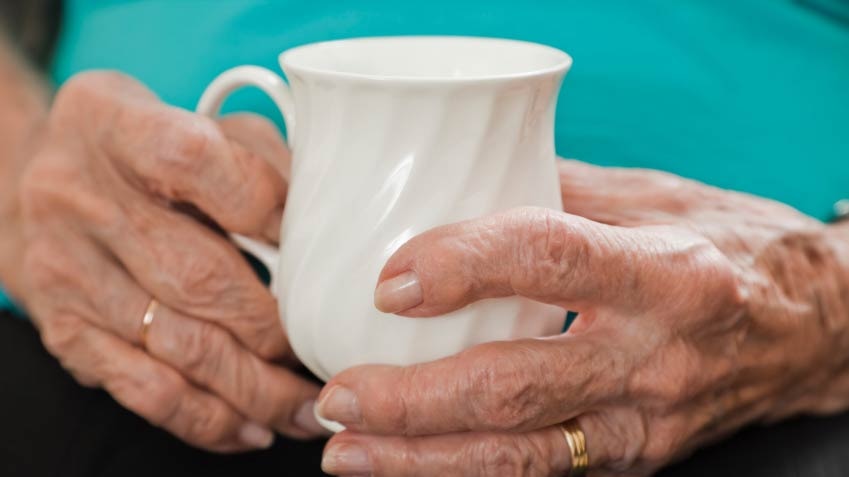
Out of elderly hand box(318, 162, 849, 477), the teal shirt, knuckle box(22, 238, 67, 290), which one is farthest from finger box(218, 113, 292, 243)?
elderly hand box(318, 162, 849, 477)

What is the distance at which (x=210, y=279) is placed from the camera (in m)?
0.64

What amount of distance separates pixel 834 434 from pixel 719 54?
365mm

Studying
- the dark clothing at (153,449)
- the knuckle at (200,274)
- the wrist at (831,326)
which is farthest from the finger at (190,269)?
the wrist at (831,326)

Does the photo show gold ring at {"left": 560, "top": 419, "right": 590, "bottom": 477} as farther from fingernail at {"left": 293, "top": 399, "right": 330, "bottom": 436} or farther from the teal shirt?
the teal shirt

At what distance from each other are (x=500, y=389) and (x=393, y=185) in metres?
0.14

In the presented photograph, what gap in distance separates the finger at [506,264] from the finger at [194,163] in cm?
17

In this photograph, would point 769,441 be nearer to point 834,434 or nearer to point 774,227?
point 834,434

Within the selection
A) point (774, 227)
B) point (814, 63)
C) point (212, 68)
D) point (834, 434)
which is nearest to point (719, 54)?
point (814, 63)

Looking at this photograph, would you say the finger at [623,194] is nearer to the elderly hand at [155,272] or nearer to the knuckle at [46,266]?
the elderly hand at [155,272]

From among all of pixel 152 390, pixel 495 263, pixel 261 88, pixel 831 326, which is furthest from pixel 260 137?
pixel 831 326

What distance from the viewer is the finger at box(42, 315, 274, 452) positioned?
655 mm

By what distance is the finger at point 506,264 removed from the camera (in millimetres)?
474

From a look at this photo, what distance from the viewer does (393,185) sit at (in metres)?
0.49

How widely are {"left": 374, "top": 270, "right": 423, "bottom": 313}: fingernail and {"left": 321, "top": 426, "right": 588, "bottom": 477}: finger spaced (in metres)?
0.11
